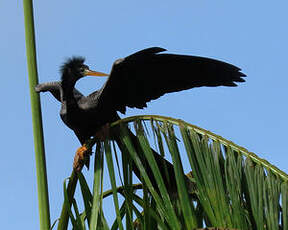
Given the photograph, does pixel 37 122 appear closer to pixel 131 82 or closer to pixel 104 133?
pixel 104 133

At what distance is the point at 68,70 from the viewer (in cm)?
471

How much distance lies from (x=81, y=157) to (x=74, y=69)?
0.78 meters

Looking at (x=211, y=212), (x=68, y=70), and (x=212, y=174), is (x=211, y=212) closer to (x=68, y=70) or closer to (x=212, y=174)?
(x=212, y=174)

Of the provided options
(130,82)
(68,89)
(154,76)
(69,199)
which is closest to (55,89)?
(68,89)

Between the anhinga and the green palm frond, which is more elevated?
the anhinga

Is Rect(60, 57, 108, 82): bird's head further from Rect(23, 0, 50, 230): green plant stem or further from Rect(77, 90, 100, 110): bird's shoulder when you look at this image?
Rect(23, 0, 50, 230): green plant stem

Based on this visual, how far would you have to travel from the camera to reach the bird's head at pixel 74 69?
4.70m

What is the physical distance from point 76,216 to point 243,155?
99 cm

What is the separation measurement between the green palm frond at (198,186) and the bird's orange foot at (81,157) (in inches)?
9.3

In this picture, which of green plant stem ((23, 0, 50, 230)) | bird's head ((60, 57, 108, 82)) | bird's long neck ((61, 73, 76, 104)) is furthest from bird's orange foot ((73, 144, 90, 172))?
bird's head ((60, 57, 108, 82))

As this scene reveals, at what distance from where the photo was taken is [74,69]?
4.69 metres

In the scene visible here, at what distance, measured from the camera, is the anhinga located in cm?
418

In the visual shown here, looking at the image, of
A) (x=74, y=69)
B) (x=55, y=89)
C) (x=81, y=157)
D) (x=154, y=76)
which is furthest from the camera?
(x=55, y=89)

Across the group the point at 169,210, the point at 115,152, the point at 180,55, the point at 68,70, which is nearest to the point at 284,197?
the point at 169,210
